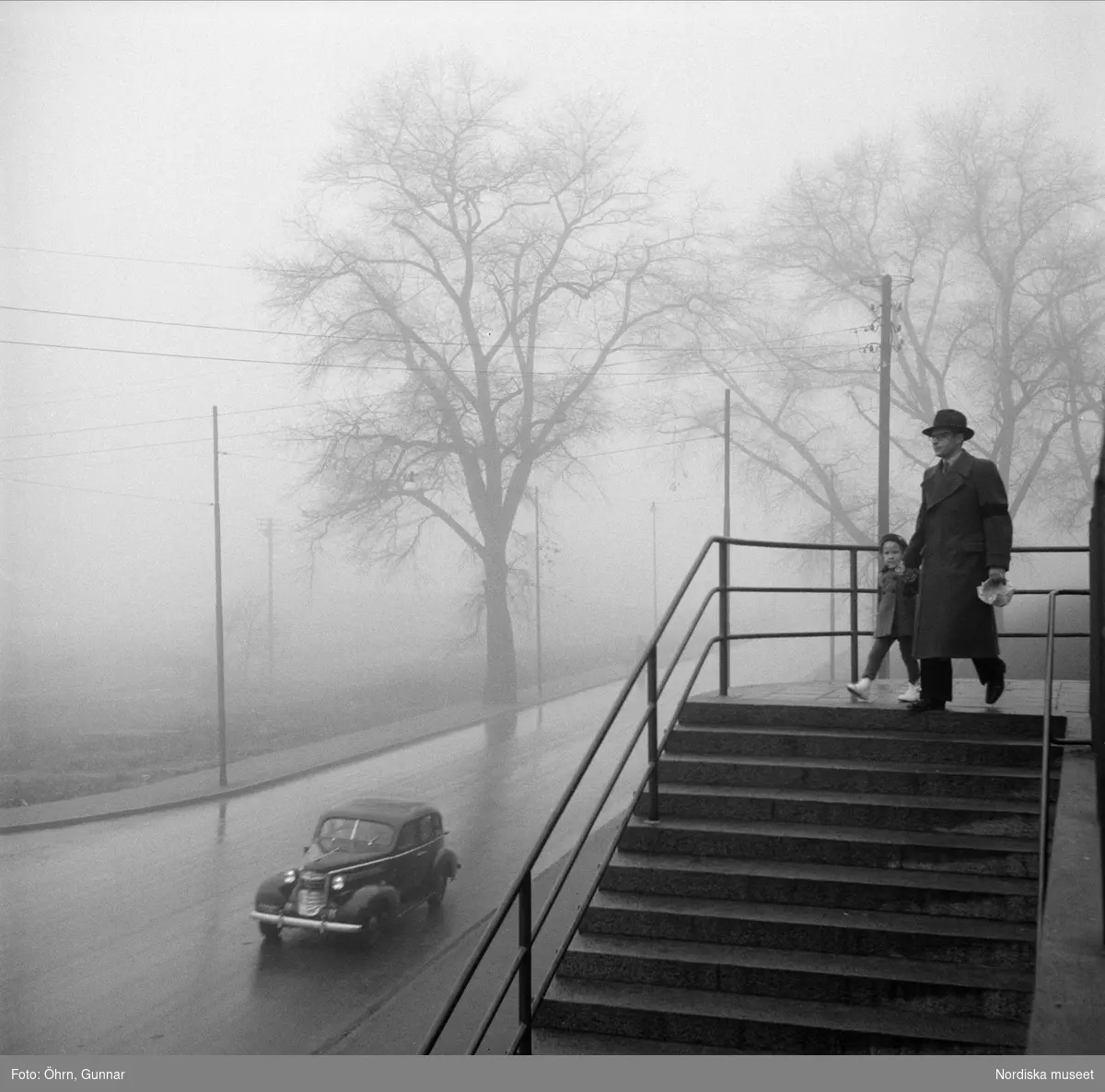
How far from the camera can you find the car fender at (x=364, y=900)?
17.9ft

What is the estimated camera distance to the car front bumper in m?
5.42

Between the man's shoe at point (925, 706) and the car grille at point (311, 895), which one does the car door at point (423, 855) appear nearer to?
the car grille at point (311, 895)

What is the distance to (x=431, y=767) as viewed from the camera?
7.28 meters

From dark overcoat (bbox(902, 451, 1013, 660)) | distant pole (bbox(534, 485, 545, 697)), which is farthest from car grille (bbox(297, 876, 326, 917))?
dark overcoat (bbox(902, 451, 1013, 660))

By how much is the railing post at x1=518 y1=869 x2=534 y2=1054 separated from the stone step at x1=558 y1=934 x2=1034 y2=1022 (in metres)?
0.44

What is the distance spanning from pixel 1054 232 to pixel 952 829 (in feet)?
24.9

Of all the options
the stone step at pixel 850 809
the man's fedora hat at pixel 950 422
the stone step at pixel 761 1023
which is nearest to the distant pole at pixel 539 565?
the stone step at pixel 850 809

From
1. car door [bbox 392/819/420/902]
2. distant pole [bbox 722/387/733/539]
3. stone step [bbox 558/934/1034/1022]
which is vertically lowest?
car door [bbox 392/819/420/902]

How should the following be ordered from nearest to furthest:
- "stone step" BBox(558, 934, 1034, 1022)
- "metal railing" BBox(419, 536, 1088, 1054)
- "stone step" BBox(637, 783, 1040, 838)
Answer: "metal railing" BBox(419, 536, 1088, 1054)
"stone step" BBox(558, 934, 1034, 1022)
"stone step" BBox(637, 783, 1040, 838)

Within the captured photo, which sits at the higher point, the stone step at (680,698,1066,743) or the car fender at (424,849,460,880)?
the stone step at (680,698,1066,743)

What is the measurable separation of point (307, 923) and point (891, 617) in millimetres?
3648

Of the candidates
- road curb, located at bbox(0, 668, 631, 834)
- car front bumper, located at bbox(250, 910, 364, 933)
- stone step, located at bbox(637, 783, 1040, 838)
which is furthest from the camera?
road curb, located at bbox(0, 668, 631, 834)

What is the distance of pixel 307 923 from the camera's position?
5.58 metres

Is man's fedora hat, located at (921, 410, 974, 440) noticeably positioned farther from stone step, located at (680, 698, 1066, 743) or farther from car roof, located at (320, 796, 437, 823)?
car roof, located at (320, 796, 437, 823)
